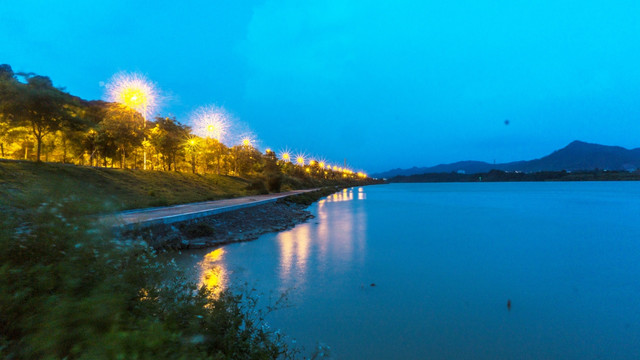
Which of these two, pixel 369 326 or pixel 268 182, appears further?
pixel 268 182

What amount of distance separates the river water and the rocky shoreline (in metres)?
0.83

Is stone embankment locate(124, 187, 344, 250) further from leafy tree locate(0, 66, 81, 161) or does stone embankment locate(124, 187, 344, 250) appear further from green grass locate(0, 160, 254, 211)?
leafy tree locate(0, 66, 81, 161)

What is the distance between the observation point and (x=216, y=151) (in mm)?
61094

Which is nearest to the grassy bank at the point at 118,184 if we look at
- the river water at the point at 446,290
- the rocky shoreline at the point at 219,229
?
the rocky shoreline at the point at 219,229

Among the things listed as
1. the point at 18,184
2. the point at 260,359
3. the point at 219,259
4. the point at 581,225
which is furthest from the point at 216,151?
the point at 260,359

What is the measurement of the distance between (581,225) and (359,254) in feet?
77.2

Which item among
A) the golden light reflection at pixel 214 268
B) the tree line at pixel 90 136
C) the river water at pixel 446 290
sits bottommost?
the river water at pixel 446 290

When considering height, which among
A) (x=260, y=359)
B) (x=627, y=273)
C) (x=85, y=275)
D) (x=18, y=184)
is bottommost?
(x=627, y=273)

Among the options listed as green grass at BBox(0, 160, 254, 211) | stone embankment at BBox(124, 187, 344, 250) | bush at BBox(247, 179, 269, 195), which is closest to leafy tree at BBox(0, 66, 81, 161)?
green grass at BBox(0, 160, 254, 211)

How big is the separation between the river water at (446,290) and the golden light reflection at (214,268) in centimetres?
4

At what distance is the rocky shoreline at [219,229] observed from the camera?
1322cm

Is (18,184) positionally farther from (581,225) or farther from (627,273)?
(581,225)

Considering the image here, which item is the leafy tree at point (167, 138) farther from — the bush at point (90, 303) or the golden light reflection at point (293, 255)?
the bush at point (90, 303)

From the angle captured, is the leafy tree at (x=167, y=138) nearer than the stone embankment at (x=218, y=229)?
No
